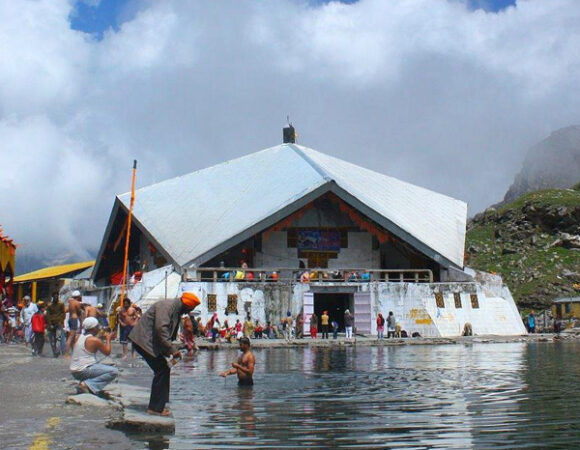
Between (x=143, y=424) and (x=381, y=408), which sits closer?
(x=143, y=424)

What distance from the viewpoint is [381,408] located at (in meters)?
8.76

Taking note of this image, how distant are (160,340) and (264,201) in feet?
93.3

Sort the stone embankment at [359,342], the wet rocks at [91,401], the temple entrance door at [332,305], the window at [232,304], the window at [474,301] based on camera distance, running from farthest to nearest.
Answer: the temple entrance door at [332,305], the window at [474,301], the window at [232,304], the stone embankment at [359,342], the wet rocks at [91,401]

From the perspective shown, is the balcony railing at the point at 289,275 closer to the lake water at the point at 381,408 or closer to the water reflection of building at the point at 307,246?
the water reflection of building at the point at 307,246

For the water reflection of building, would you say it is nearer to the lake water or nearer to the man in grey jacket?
the lake water

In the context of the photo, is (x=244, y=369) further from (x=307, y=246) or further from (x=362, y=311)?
(x=307, y=246)

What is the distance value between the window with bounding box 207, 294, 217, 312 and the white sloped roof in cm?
224

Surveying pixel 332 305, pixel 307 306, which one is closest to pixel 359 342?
pixel 307 306

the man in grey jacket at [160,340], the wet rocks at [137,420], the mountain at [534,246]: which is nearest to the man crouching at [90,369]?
the wet rocks at [137,420]

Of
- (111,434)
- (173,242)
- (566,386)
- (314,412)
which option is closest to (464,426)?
(314,412)

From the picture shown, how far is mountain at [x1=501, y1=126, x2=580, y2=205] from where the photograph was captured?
118 meters

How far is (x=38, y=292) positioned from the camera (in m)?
57.2

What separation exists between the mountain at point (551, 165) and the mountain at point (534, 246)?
4534 cm

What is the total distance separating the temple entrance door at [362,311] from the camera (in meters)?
31.7
